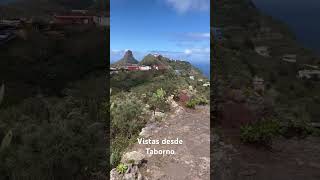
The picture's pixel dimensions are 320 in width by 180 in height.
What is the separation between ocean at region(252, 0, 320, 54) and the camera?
12688mm

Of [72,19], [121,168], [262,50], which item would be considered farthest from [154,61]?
[121,168]

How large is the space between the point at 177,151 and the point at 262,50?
7324mm

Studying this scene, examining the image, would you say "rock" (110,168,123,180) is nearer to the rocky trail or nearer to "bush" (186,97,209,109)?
the rocky trail

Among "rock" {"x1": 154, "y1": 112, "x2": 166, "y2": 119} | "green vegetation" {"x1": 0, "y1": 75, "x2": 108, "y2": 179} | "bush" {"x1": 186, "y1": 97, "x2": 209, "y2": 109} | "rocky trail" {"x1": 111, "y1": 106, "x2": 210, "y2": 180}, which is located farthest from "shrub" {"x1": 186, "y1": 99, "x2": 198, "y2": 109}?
"green vegetation" {"x1": 0, "y1": 75, "x2": 108, "y2": 179}

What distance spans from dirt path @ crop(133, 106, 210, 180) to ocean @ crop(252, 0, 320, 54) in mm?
6043

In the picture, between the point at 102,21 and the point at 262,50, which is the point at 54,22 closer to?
the point at 102,21

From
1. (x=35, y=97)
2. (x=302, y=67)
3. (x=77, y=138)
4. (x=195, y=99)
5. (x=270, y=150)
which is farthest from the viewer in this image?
(x=302, y=67)

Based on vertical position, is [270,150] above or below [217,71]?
below

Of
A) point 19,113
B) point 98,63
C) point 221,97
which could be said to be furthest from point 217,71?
point 19,113

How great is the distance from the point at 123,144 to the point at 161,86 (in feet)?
10.4

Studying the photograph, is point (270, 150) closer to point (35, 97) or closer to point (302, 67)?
point (35, 97)

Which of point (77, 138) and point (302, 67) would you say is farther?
point (302, 67)

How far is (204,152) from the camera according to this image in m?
6.41

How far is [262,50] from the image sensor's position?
1287cm
